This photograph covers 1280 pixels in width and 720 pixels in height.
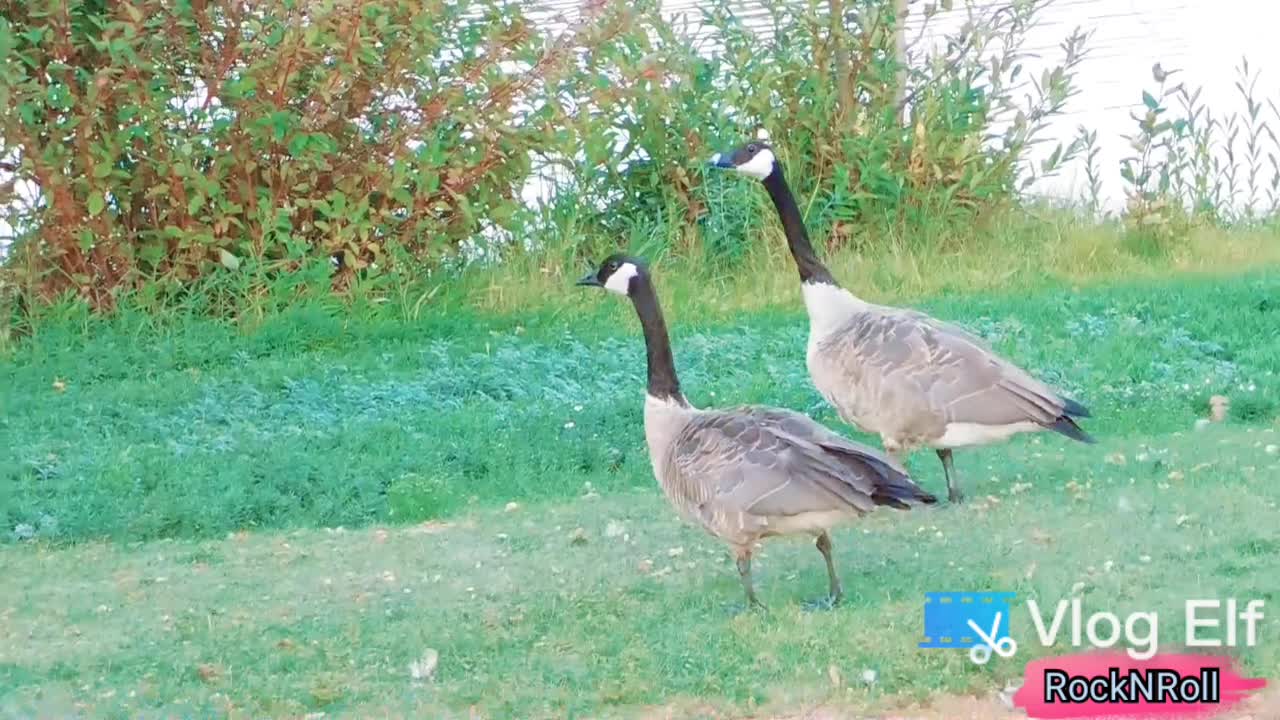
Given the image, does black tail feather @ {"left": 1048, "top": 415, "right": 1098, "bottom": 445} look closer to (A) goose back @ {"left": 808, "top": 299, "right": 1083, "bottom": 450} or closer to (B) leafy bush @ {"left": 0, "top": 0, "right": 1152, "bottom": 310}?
(A) goose back @ {"left": 808, "top": 299, "right": 1083, "bottom": 450}

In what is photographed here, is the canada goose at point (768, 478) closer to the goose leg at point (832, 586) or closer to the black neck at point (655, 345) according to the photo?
the goose leg at point (832, 586)

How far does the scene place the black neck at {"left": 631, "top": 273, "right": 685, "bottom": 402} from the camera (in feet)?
22.9

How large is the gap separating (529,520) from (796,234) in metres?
2.06

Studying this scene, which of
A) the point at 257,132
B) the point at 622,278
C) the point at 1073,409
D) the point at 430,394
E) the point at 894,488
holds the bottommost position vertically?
the point at 430,394

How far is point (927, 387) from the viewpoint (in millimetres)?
7641

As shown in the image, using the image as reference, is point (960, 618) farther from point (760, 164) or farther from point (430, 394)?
point (430, 394)

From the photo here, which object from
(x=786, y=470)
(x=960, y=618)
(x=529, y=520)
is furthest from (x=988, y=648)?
(x=529, y=520)

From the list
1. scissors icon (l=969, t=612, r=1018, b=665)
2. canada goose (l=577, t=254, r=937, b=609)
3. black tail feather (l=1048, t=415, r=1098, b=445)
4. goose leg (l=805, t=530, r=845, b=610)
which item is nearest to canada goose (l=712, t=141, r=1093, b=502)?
black tail feather (l=1048, t=415, r=1098, b=445)

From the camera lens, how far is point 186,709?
5520mm

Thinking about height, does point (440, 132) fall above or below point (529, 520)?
above

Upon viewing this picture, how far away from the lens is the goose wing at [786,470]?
5.91 metres

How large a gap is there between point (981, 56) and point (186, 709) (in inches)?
354

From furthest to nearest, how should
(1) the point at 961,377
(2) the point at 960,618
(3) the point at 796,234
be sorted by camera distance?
(3) the point at 796,234 → (1) the point at 961,377 → (2) the point at 960,618

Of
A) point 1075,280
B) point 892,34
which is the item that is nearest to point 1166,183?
point 1075,280
